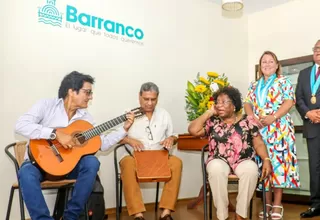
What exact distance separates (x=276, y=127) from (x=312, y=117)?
351 millimetres

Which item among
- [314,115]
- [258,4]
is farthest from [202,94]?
[258,4]

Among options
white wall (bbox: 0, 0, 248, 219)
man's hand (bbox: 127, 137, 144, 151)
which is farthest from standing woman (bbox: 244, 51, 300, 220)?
white wall (bbox: 0, 0, 248, 219)

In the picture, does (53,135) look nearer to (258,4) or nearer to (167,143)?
(167,143)

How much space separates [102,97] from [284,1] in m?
2.71

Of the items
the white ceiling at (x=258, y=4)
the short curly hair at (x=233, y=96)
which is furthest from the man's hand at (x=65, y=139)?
the white ceiling at (x=258, y=4)

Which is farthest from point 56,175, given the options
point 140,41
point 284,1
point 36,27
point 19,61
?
point 284,1

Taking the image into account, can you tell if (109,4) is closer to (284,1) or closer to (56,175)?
(56,175)

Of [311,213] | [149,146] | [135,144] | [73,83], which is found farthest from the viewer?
[149,146]

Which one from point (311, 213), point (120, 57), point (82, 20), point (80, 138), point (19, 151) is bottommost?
point (311, 213)

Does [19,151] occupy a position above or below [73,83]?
below

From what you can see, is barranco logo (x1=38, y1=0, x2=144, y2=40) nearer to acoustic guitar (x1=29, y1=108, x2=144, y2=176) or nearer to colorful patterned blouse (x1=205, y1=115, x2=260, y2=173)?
acoustic guitar (x1=29, y1=108, x2=144, y2=176)

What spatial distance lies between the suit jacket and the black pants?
0.07 meters

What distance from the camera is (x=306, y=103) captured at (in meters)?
3.41

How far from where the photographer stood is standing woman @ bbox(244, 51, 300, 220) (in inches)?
122
